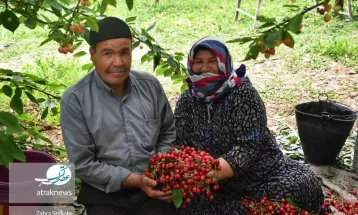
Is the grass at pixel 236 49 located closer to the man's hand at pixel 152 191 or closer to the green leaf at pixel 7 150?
the man's hand at pixel 152 191

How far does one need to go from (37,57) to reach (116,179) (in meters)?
5.59

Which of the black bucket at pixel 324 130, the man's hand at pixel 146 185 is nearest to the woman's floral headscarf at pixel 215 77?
the man's hand at pixel 146 185

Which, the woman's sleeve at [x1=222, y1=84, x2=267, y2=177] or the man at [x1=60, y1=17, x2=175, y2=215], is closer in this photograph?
the man at [x1=60, y1=17, x2=175, y2=215]

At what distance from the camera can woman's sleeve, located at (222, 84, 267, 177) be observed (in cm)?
240

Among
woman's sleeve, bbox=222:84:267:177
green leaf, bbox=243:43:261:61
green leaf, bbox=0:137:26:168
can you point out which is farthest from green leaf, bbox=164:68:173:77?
green leaf, bbox=243:43:261:61

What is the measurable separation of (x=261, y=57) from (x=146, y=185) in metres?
5.64

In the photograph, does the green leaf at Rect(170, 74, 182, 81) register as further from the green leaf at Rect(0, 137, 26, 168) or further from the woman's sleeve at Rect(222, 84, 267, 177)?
the green leaf at Rect(0, 137, 26, 168)

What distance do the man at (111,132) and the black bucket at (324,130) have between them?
5.81ft

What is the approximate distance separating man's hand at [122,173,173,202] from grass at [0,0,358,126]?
11.0ft

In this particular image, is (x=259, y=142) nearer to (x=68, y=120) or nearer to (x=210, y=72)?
(x=210, y=72)

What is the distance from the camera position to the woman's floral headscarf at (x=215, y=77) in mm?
2404

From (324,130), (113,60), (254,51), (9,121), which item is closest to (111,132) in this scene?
(113,60)

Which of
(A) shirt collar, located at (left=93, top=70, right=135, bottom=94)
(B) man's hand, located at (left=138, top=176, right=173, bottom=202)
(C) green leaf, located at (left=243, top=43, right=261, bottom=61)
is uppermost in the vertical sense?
(C) green leaf, located at (left=243, top=43, right=261, bottom=61)

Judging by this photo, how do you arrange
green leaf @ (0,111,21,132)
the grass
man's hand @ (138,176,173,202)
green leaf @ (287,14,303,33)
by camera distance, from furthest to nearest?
the grass, man's hand @ (138,176,173,202), green leaf @ (0,111,21,132), green leaf @ (287,14,303,33)
